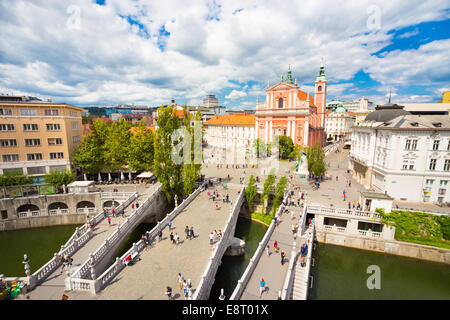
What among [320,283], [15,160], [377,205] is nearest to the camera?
[320,283]

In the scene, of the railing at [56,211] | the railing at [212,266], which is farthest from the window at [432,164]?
the railing at [56,211]

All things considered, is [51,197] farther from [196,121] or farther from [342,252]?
[342,252]

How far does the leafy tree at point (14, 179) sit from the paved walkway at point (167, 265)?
25116mm

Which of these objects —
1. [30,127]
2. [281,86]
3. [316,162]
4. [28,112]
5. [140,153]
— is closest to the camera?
[28,112]

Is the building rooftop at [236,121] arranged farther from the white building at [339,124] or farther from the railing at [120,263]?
the railing at [120,263]

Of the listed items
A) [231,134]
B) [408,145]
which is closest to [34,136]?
[408,145]

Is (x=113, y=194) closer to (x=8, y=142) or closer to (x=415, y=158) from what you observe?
(x=8, y=142)

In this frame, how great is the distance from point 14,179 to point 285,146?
55.7 metres

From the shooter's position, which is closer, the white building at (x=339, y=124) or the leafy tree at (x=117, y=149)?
the leafy tree at (x=117, y=149)

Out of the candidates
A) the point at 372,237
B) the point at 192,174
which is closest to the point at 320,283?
the point at 372,237

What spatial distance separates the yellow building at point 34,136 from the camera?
35094 mm

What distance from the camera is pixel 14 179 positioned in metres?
32.3

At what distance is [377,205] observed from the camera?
2586 cm

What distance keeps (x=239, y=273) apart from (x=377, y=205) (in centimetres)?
1756
